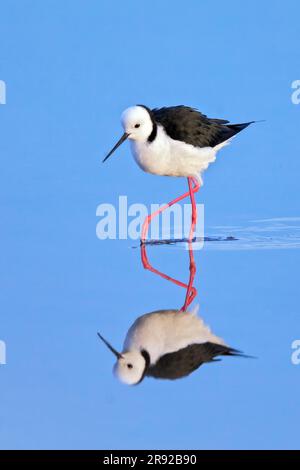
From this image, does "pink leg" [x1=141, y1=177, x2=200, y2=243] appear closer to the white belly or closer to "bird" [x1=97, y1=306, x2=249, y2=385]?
the white belly

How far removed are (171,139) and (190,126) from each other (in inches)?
7.9

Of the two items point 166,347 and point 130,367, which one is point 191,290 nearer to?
point 166,347

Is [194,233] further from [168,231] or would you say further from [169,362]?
[169,362]

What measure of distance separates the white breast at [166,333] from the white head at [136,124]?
7.35ft

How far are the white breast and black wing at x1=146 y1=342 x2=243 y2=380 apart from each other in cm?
4

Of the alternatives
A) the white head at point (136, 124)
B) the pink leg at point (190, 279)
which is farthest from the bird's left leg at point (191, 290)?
the white head at point (136, 124)

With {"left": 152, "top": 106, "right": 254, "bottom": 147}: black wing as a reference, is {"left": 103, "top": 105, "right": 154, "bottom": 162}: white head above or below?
below

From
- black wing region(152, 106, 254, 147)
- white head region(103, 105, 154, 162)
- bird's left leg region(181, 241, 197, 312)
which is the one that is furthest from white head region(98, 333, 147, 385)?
black wing region(152, 106, 254, 147)

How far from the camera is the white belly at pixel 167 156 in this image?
848 cm

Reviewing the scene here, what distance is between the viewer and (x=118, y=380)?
5496mm

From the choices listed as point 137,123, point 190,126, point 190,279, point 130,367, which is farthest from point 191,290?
point 190,126

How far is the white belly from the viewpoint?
8.48 metres

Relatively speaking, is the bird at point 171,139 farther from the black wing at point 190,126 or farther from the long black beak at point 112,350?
the long black beak at point 112,350

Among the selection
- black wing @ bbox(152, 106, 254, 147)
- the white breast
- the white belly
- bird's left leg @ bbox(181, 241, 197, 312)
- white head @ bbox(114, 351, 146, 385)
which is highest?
black wing @ bbox(152, 106, 254, 147)
